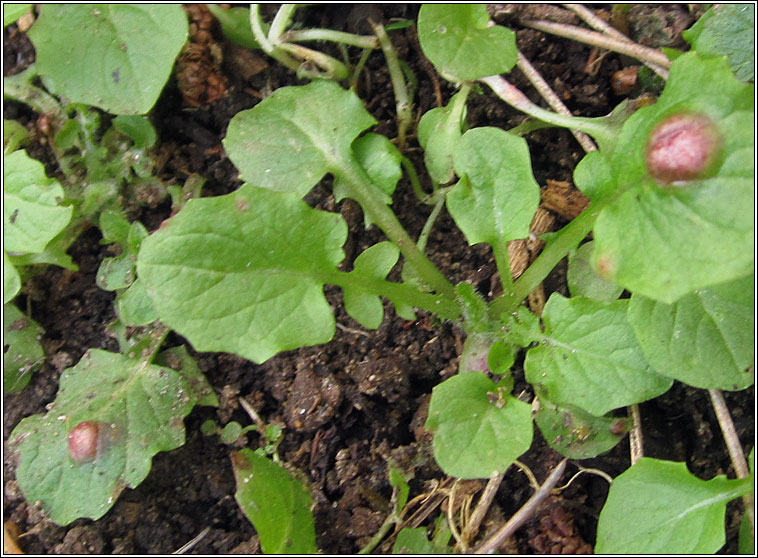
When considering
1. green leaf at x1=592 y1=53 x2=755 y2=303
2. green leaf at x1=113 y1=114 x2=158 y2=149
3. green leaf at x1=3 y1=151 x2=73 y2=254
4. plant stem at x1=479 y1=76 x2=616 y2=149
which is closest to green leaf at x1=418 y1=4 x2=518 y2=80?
plant stem at x1=479 y1=76 x2=616 y2=149

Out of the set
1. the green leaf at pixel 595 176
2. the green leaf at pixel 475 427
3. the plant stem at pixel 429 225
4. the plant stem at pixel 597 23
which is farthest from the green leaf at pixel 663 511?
the plant stem at pixel 597 23

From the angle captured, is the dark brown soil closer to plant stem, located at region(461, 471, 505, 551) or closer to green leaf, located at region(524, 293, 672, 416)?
plant stem, located at region(461, 471, 505, 551)

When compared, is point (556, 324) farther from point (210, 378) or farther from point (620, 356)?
point (210, 378)

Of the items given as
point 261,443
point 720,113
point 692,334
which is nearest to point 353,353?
point 261,443

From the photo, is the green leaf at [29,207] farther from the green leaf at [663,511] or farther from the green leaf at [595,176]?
the green leaf at [663,511]

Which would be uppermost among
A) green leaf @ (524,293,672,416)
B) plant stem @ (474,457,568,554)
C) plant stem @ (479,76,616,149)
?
plant stem @ (479,76,616,149)
